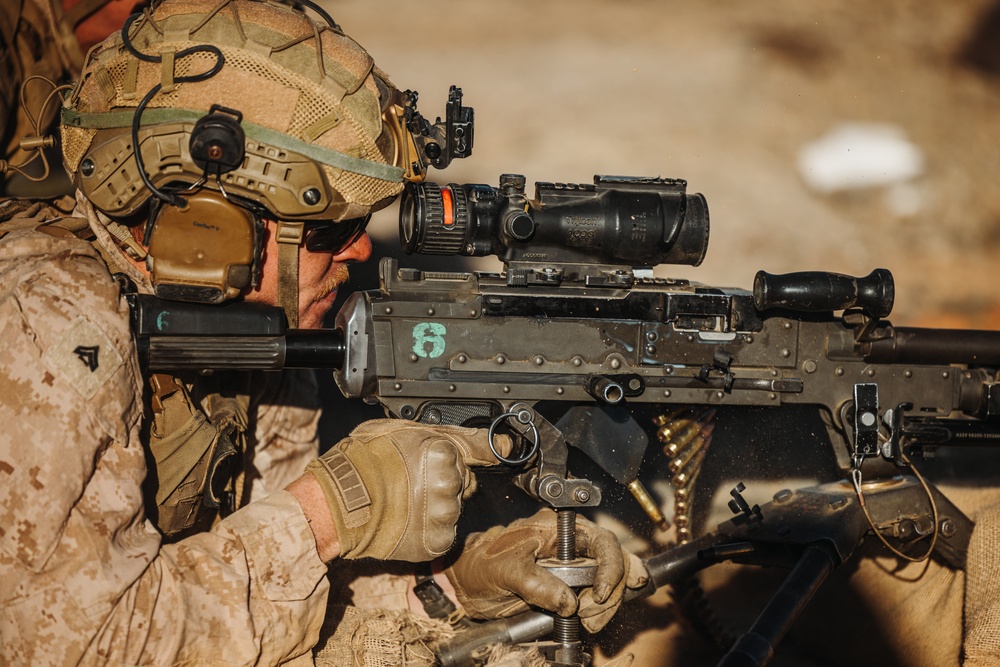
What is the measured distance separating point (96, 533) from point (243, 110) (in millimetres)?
1176

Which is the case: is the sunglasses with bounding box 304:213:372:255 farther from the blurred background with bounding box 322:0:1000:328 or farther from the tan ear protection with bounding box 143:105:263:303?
the blurred background with bounding box 322:0:1000:328

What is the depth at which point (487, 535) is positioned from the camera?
3.34 metres

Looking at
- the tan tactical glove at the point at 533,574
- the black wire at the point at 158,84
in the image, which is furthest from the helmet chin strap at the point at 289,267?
the tan tactical glove at the point at 533,574

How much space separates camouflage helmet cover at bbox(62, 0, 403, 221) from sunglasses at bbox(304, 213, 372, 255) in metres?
0.10

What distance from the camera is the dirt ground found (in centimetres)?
421

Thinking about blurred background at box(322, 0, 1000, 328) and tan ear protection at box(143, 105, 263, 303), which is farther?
blurred background at box(322, 0, 1000, 328)

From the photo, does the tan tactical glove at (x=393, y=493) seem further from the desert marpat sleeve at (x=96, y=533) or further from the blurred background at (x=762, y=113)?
the blurred background at (x=762, y=113)

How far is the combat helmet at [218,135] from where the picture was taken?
255 centimetres

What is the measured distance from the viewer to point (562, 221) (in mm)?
2881

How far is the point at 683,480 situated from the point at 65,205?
264cm

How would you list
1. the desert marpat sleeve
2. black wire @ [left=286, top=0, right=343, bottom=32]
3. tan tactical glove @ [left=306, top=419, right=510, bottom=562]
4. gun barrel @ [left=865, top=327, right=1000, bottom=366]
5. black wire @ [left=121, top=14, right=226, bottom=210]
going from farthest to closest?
gun barrel @ [left=865, top=327, right=1000, bottom=366]
black wire @ [left=286, top=0, right=343, bottom=32]
tan tactical glove @ [left=306, top=419, right=510, bottom=562]
black wire @ [left=121, top=14, right=226, bottom=210]
the desert marpat sleeve

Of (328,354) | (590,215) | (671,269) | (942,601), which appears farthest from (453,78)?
(942,601)

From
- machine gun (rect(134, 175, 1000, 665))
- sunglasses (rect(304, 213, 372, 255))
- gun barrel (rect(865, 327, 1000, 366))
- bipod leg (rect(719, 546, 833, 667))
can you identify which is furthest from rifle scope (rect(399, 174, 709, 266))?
bipod leg (rect(719, 546, 833, 667))

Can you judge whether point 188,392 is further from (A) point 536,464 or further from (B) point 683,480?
(B) point 683,480
